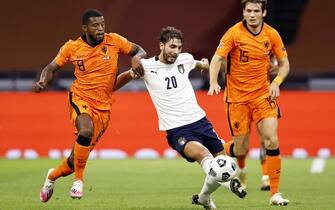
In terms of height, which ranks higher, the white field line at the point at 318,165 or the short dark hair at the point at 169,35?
the short dark hair at the point at 169,35

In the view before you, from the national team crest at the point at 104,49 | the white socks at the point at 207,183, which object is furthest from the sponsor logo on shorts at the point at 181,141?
the national team crest at the point at 104,49

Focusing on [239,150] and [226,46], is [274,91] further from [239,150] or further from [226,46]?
[239,150]

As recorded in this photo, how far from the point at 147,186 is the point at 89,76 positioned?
3.22 meters

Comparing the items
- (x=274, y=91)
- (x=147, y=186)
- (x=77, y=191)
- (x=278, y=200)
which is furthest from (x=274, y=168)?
(x=147, y=186)

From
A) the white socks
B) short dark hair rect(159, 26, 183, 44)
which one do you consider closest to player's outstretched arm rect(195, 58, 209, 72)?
short dark hair rect(159, 26, 183, 44)

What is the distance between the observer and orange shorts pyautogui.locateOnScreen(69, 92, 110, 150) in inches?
492

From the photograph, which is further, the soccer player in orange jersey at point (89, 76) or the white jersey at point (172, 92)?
the soccer player in orange jersey at point (89, 76)

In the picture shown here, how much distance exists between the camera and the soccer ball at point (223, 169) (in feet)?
35.7

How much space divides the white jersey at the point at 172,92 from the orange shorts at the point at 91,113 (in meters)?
0.98

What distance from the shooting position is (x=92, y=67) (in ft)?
41.5

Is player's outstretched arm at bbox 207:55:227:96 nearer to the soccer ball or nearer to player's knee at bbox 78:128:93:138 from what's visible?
the soccer ball

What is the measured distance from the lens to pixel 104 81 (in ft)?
41.7

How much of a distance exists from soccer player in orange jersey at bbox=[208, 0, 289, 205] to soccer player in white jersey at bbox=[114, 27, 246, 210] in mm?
442

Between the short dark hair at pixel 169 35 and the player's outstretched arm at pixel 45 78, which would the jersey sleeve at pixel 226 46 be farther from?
the player's outstretched arm at pixel 45 78
